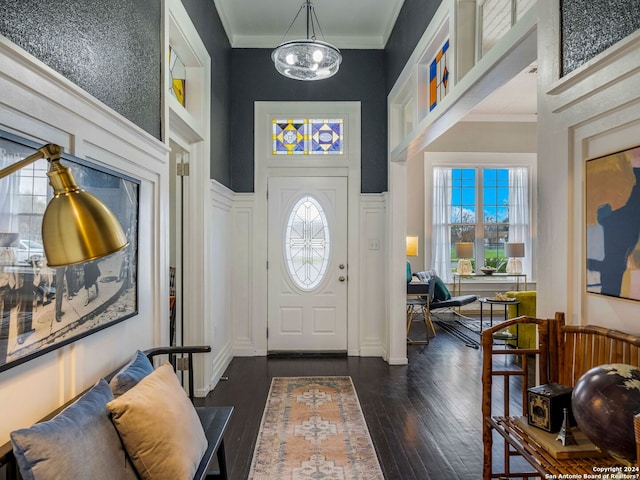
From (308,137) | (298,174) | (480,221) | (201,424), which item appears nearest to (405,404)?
(201,424)

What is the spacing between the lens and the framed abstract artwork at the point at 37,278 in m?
1.18

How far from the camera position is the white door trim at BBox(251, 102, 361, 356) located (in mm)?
4781

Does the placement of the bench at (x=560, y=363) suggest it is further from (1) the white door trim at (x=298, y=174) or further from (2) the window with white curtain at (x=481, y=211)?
(2) the window with white curtain at (x=481, y=211)

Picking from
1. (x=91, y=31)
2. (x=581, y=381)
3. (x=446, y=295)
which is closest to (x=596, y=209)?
(x=581, y=381)

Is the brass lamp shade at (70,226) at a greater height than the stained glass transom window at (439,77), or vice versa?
the stained glass transom window at (439,77)

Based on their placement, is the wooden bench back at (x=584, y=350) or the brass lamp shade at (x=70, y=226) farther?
the wooden bench back at (x=584, y=350)

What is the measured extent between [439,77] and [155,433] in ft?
9.66

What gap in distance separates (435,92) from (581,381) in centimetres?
259

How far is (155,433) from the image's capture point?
1.42 metres

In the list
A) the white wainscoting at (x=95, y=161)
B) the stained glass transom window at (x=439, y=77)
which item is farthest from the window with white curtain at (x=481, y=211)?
the white wainscoting at (x=95, y=161)

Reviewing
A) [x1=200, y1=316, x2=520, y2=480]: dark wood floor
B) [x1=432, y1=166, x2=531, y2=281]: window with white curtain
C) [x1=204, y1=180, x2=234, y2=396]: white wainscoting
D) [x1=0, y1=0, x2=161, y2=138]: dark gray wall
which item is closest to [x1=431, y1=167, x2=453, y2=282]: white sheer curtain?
[x1=432, y1=166, x2=531, y2=281]: window with white curtain

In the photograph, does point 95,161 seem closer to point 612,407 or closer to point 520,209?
point 612,407

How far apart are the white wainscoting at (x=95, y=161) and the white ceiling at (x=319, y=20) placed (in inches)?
95.1

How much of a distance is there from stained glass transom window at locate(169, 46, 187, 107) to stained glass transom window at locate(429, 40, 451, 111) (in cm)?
201
